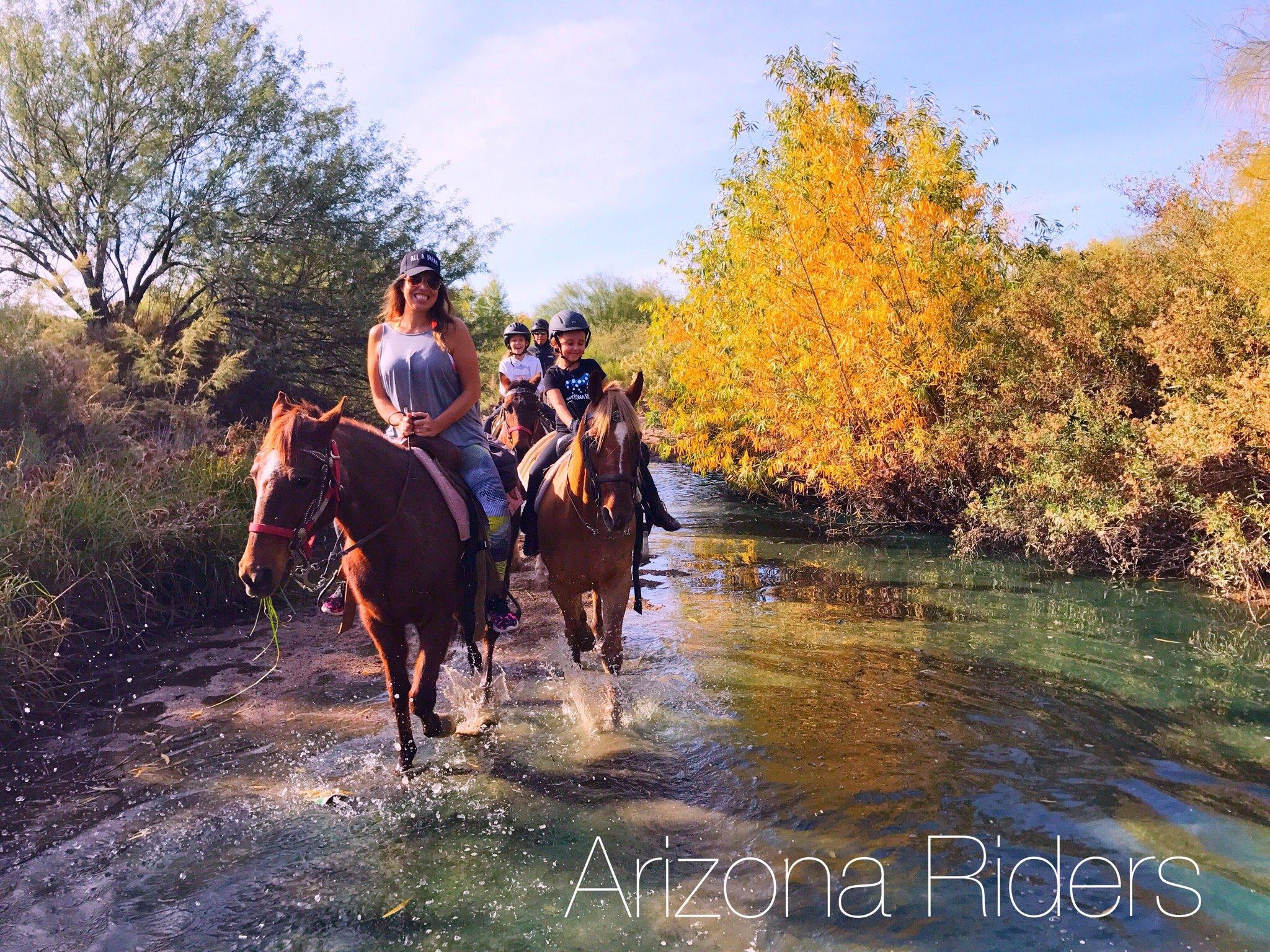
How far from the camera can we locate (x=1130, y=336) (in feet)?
34.2

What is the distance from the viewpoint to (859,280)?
12508 millimetres

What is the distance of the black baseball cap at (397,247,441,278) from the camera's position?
16.5ft

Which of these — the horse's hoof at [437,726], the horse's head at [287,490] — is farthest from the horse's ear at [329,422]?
the horse's hoof at [437,726]

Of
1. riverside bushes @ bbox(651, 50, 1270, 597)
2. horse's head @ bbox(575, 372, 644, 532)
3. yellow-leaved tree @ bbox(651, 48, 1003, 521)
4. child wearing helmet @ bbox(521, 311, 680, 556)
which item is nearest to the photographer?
horse's head @ bbox(575, 372, 644, 532)

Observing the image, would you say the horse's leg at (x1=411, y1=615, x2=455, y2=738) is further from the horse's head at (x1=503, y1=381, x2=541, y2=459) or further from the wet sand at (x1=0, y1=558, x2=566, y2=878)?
the horse's head at (x1=503, y1=381, x2=541, y2=459)

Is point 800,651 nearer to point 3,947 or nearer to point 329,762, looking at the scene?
point 329,762

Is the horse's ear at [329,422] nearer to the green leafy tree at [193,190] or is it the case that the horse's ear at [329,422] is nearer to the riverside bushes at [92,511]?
the riverside bushes at [92,511]

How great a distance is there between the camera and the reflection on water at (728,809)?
369 cm

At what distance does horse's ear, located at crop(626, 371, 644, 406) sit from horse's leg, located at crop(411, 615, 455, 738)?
2.05 m

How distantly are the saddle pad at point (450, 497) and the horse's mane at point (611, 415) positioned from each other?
112cm

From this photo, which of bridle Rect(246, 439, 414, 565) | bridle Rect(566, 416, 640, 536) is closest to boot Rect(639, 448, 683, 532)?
bridle Rect(566, 416, 640, 536)

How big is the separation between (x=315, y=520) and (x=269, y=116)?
16.6m

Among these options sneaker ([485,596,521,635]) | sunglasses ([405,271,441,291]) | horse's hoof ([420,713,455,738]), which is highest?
sunglasses ([405,271,441,291])

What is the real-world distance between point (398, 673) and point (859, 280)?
9.97m
